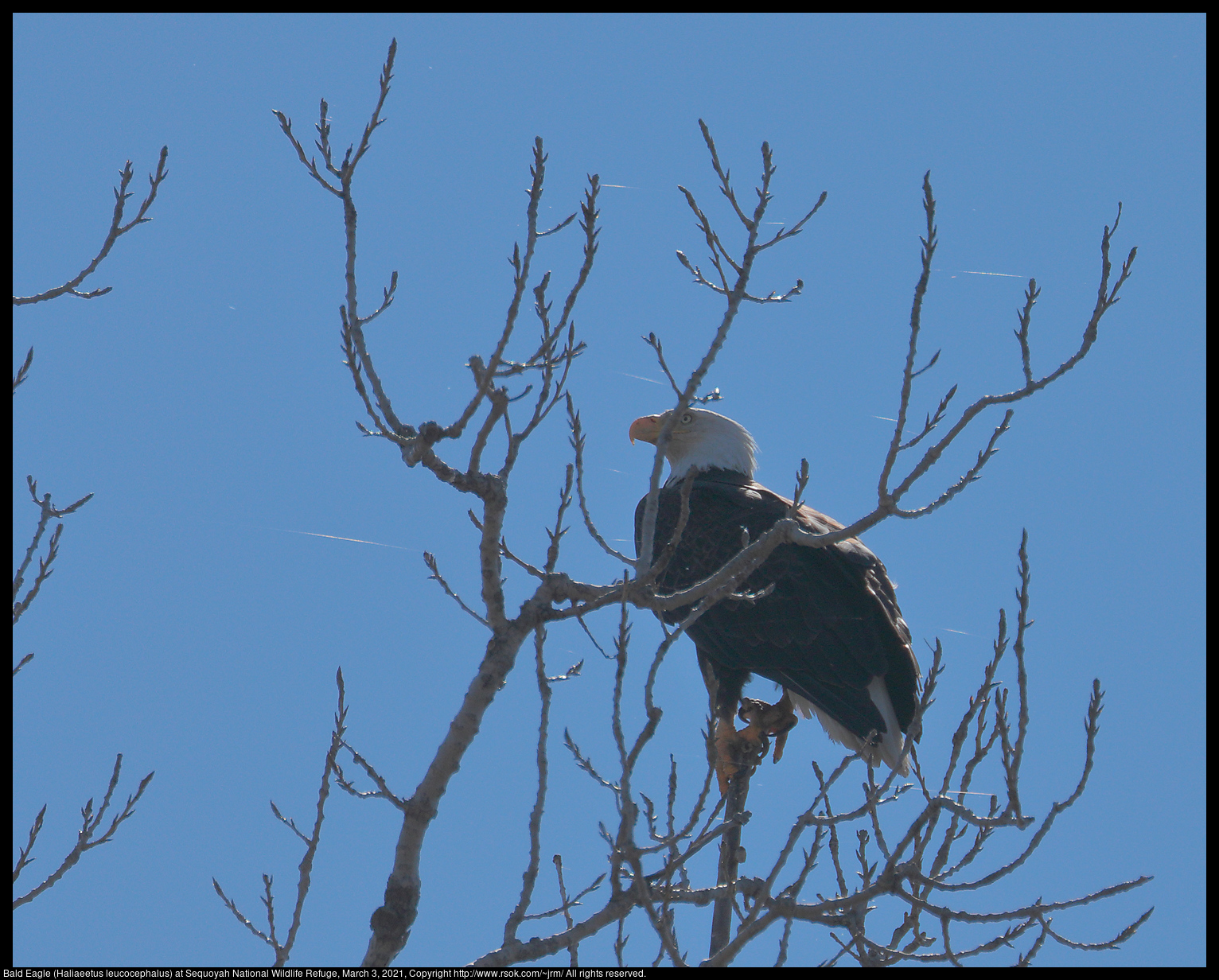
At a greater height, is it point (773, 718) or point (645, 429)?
point (645, 429)

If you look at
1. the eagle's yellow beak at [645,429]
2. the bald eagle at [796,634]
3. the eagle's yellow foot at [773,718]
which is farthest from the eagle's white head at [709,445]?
the eagle's yellow foot at [773,718]

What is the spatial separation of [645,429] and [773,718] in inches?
73.4

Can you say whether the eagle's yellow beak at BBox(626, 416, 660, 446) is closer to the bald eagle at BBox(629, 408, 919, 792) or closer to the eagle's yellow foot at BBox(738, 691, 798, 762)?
the bald eagle at BBox(629, 408, 919, 792)

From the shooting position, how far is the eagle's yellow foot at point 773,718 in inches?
245

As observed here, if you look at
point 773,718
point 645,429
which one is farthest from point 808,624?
point 645,429

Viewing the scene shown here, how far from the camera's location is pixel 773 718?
6.25m

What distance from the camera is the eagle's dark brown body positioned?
576 centimetres

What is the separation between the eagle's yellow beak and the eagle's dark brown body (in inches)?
29.9

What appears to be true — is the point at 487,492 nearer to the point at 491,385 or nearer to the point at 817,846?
the point at 491,385

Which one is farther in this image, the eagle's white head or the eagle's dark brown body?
the eagle's white head

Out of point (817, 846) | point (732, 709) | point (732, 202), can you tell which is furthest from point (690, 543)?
point (732, 202)

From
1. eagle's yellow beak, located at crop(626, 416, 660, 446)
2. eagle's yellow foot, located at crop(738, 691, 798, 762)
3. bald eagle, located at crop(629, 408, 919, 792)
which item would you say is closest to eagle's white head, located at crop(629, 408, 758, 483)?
eagle's yellow beak, located at crop(626, 416, 660, 446)

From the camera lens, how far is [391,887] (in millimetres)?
3002

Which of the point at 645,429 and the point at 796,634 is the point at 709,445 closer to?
the point at 645,429
